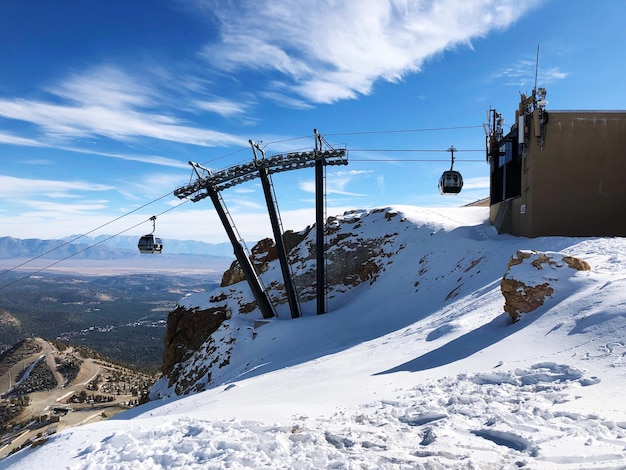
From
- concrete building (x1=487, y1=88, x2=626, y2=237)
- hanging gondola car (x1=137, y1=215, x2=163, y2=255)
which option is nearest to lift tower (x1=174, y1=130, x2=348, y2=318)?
hanging gondola car (x1=137, y1=215, x2=163, y2=255)

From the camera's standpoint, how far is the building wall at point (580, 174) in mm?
20562

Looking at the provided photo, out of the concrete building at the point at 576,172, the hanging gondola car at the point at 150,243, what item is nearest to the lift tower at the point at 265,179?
the hanging gondola car at the point at 150,243

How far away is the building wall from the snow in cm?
642

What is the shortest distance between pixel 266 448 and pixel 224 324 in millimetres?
21724

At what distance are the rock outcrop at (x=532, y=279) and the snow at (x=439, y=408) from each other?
91 millimetres

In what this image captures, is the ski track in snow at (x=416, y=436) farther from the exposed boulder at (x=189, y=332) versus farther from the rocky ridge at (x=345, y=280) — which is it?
the exposed boulder at (x=189, y=332)

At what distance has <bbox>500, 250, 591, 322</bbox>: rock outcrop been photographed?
11.1 metres

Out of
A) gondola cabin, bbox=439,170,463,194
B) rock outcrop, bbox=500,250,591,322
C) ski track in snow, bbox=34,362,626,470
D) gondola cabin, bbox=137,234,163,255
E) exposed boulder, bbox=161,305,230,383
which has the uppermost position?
gondola cabin, bbox=439,170,463,194

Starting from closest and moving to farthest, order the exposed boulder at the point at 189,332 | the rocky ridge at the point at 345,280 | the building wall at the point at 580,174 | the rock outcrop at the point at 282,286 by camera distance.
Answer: the rocky ridge at the point at 345,280 → the building wall at the point at 580,174 → the rock outcrop at the point at 282,286 → the exposed boulder at the point at 189,332

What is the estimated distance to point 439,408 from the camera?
22.3ft

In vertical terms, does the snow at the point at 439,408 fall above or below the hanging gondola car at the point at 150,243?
below

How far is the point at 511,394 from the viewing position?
22.7ft

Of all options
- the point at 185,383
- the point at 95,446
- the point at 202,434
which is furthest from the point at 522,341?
the point at 185,383

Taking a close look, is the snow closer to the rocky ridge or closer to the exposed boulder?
the rocky ridge
